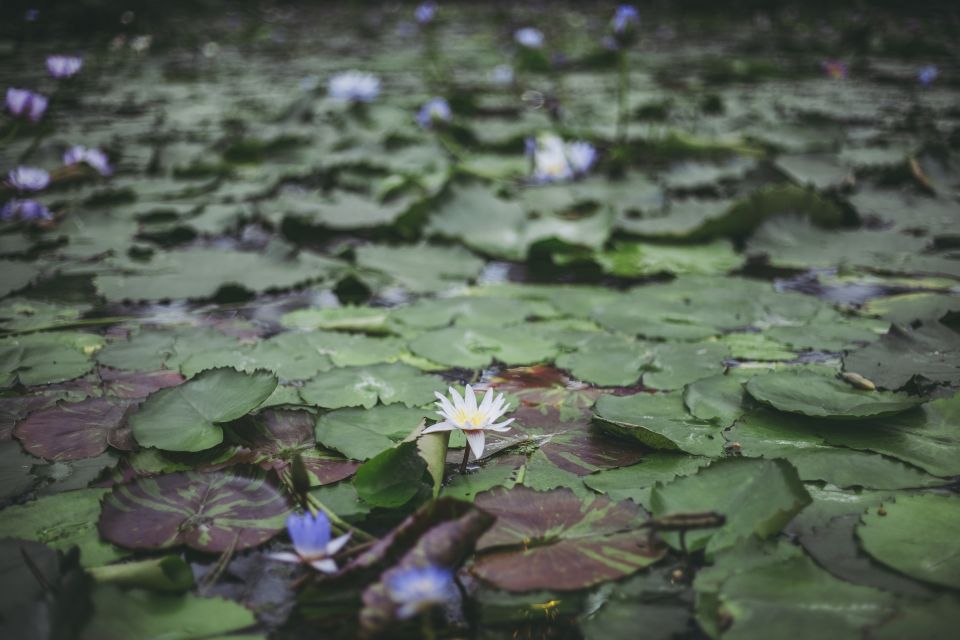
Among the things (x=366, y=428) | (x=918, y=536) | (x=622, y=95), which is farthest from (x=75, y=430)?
(x=622, y=95)

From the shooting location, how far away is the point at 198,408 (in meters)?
0.93

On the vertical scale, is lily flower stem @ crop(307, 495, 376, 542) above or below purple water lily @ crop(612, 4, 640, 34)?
below

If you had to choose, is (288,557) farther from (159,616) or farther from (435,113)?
(435,113)

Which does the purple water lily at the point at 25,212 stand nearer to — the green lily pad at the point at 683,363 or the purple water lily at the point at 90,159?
the purple water lily at the point at 90,159

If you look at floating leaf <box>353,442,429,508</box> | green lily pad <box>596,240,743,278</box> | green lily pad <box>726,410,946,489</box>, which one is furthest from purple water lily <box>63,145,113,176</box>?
green lily pad <box>726,410,946,489</box>

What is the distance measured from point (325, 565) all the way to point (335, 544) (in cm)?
2

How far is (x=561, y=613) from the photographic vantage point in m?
0.65

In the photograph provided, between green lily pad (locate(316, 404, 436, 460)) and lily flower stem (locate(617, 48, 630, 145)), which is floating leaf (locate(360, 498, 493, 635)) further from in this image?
lily flower stem (locate(617, 48, 630, 145))

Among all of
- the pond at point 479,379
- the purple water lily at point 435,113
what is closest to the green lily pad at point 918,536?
the pond at point 479,379

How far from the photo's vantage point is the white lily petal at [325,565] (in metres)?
0.65

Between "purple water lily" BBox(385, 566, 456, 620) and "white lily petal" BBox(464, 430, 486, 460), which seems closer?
"purple water lily" BBox(385, 566, 456, 620)

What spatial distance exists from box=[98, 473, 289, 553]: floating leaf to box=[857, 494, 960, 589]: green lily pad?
2.07ft

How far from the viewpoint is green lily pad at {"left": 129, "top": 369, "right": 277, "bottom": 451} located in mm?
882

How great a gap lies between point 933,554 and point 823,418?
287 millimetres
